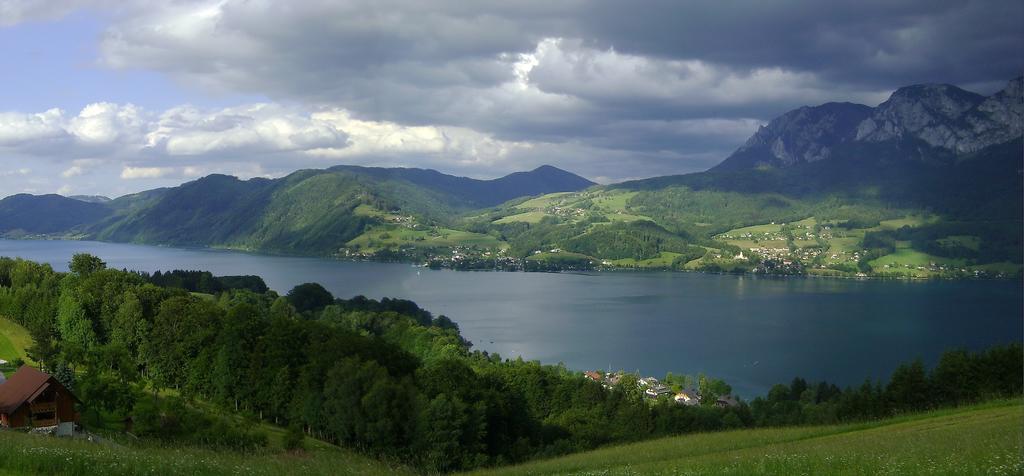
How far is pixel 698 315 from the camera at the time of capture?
279 feet

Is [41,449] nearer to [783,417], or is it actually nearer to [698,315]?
[783,417]

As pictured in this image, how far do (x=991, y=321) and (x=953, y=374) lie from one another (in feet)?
192

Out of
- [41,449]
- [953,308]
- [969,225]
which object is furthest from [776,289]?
[41,449]

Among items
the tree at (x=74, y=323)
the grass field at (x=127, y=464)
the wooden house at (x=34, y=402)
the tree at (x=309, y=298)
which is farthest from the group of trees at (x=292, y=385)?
→ the tree at (x=309, y=298)

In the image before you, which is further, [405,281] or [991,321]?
[405,281]

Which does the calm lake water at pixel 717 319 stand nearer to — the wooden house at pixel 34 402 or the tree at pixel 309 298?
the tree at pixel 309 298

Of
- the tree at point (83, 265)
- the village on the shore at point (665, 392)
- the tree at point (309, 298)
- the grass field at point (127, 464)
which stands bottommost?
the village on the shore at point (665, 392)

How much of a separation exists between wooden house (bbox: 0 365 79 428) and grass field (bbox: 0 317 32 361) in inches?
430

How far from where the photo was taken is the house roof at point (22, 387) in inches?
750

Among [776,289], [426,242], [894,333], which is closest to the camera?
[894,333]

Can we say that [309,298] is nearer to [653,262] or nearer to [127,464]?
[127,464]

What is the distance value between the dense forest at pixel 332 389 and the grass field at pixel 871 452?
577 cm

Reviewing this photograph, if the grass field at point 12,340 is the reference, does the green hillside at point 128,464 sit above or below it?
above

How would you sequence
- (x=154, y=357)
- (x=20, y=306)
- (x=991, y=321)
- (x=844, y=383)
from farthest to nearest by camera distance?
1. (x=991, y=321)
2. (x=844, y=383)
3. (x=20, y=306)
4. (x=154, y=357)
